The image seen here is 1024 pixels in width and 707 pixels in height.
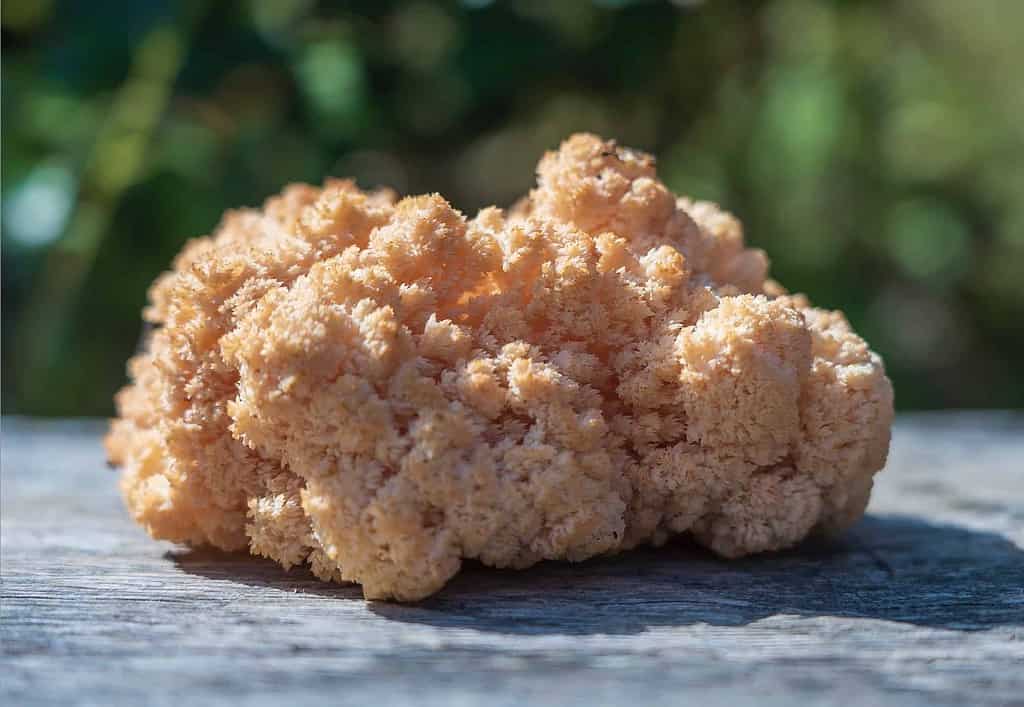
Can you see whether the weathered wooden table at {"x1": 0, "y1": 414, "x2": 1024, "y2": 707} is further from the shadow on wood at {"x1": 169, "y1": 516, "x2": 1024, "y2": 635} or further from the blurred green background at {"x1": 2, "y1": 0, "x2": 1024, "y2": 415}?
the blurred green background at {"x1": 2, "y1": 0, "x2": 1024, "y2": 415}

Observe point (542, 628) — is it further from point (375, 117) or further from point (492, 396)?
point (375, 117)

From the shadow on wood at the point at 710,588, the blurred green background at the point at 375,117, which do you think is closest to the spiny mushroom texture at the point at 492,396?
the shadow on wood at the point at 710,588

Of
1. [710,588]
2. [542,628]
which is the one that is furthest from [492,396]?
[710,588]

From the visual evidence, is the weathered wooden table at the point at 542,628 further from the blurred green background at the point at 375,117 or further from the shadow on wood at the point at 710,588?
the blurred green background at the point at 375,117

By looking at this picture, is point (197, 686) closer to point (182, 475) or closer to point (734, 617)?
point (182, 475)

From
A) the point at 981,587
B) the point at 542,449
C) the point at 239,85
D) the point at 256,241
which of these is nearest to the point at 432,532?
the point at 542,449

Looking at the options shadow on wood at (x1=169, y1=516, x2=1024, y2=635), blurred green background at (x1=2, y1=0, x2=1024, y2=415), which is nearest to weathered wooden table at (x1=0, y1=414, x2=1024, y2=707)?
shadow on wood at (x1=169, y1=516, x2=1024, y2=635)
